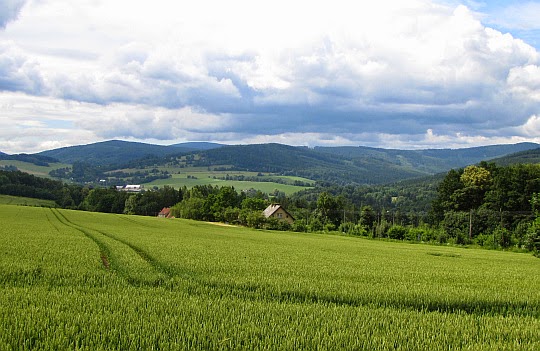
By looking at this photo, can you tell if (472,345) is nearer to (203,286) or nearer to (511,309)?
(511,309)

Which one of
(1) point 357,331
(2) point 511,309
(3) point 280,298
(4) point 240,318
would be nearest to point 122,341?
(4) point 240,318

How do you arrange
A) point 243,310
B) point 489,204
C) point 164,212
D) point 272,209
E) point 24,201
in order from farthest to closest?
point 164,212 < point 24,201 < point 272,209 < point 489,204 < point 243,310

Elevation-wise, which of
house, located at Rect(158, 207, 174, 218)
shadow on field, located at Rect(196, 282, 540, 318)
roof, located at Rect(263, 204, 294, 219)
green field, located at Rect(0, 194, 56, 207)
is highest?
shadow on field, located at Rect(196, 282, 540, 318)

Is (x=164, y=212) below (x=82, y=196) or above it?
below

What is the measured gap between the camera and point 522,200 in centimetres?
8775

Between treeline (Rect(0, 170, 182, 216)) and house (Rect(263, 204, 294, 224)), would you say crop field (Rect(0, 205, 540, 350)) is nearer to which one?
house (Rect(263, 204, 294, 224))

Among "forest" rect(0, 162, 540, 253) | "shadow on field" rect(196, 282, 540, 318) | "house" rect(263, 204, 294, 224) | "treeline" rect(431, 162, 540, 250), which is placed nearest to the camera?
"shadow on field" rect(196, 282, 540, 318)

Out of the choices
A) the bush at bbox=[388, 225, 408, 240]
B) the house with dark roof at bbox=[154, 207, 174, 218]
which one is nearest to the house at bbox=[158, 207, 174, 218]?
the house with dark roof at bbox=[154, 207, 174, 218]

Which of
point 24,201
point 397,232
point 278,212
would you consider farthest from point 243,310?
point 24,201

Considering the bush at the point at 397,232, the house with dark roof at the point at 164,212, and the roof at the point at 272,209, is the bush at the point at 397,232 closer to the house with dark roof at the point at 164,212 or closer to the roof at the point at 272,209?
the roof at the point at 272,209

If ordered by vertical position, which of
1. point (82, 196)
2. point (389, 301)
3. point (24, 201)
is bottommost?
point (24, 201)

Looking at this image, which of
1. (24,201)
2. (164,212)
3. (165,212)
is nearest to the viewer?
(24,201)

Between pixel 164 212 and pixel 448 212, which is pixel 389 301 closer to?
pixel 448 212

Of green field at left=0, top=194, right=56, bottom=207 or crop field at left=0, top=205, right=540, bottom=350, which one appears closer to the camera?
crop field at left=0, top=205, right=540, bottom=350
